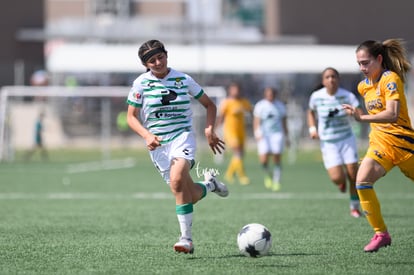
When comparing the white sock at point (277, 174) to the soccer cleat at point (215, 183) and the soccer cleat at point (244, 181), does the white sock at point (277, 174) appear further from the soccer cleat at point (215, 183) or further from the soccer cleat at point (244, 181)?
the soccer cleat at point (215, 183)

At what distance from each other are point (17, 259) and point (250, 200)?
820cm

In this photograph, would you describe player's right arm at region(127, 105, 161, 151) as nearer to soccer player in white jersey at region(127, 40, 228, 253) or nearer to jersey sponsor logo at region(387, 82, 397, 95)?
soccer player in white jersey at region(127, 40, 228, 253)

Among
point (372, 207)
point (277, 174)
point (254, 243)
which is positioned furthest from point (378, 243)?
point (277, 174)

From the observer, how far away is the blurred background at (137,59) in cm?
3762

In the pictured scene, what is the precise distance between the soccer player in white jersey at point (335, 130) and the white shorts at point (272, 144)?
673cm

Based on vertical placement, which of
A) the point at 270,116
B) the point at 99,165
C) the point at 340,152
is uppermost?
the point at 340,152

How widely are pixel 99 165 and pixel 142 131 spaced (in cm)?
2102

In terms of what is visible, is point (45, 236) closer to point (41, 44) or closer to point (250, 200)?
point (250, 200)

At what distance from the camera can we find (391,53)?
909cm

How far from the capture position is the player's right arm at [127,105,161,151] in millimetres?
8844

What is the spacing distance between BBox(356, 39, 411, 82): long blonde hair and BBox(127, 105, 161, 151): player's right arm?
2210 mm

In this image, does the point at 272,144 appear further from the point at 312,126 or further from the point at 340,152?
the point at 312,126

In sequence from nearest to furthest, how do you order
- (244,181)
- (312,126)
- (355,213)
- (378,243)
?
(378,243) → (355,213) → (312,126) → (244,181)

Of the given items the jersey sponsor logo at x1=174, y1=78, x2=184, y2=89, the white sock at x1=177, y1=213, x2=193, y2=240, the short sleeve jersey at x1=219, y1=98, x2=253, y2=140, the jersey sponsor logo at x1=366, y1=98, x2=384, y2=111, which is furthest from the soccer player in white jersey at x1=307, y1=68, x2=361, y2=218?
the short sleeve jersey at x1=219, y1=98, x2=253, y2=140
